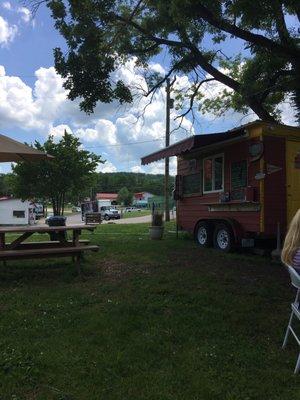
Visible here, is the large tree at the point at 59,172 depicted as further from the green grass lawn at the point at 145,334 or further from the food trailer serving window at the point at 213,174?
the green grass lawn at the point at 145,334

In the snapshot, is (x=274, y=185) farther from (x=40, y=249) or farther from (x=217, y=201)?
(x=40, y=249)

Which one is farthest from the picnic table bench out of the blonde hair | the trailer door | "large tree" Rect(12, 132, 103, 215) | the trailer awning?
"large tree" Rect(12, 132, 103, 215)

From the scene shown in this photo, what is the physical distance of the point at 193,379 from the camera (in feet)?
13.7

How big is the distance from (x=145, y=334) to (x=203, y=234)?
7.85 metres

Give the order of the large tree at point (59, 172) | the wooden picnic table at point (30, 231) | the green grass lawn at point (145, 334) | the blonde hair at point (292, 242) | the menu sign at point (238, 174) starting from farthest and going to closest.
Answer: the large tree at point (59, 172), the menu sign at point (238, 174), the wooden picnic table at point (30, 231), the blonde hair at point (292, 242), the green grass lawn at point (145, 334)

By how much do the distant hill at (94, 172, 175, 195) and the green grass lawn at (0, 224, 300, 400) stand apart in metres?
126

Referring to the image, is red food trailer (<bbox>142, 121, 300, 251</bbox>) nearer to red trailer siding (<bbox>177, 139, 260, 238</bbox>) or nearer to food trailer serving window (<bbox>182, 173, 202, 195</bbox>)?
red trailer siding (<bbox>177, 139, 260, 238</bbox>)

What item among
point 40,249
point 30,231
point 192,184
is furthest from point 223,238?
point 30,231

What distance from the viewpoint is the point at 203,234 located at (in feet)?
42.3

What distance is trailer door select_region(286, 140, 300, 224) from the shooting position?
10.8m

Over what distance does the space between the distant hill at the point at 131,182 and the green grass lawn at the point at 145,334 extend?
126 metres

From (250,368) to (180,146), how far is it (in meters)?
7.50

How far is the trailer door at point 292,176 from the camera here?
1084 cm

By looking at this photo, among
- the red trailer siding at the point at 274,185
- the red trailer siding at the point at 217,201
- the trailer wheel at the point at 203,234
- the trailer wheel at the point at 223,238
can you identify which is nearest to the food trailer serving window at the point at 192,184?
the red trailer siding at the point at 217,201
